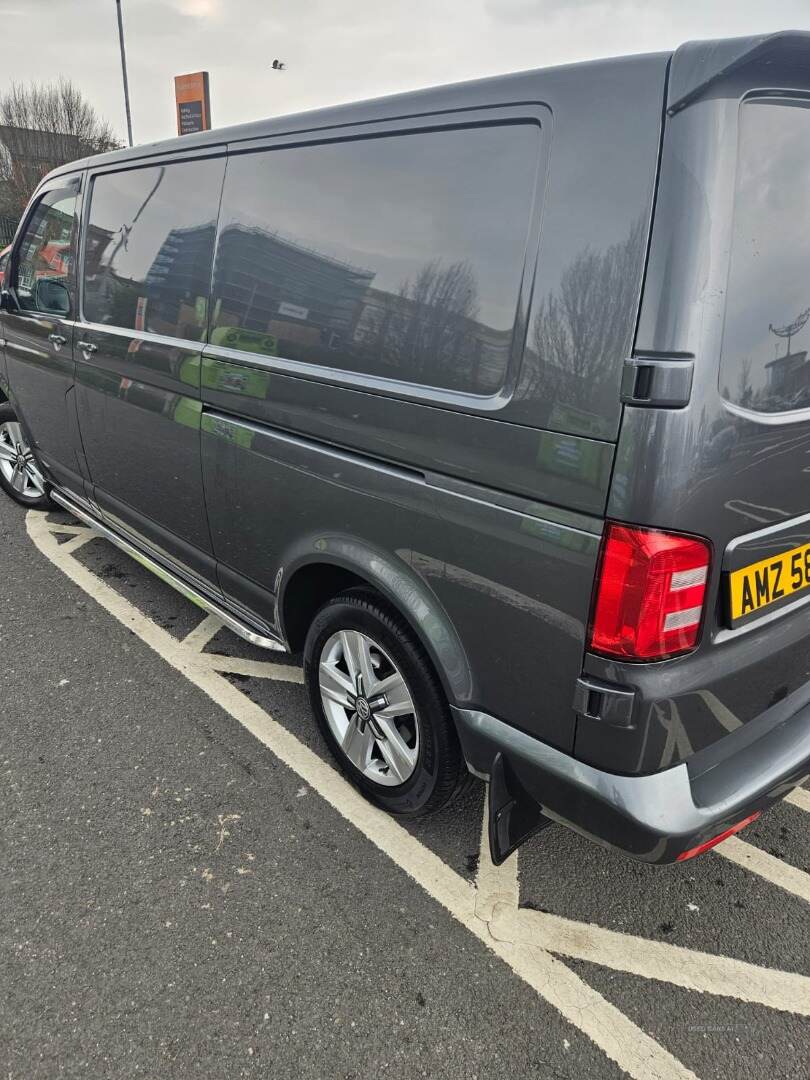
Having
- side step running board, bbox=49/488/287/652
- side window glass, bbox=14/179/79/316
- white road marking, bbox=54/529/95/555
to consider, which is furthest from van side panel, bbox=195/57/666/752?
white road marking, bbox=54/529/95/555

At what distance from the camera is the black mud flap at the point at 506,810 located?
1759 mm

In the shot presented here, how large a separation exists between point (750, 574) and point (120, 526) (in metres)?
3.00

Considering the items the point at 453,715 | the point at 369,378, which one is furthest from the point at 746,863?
the point at 369,378

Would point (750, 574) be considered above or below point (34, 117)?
below

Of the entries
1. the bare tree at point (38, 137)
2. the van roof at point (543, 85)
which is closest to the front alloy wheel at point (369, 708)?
the van roof at point (543, 85)

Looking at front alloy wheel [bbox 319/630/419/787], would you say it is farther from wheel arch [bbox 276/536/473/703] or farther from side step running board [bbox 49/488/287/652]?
side step running board [bbox 49/488/287/652]

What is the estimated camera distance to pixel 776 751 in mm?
1791

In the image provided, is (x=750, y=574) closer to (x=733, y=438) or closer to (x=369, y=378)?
(x=733, y=438)

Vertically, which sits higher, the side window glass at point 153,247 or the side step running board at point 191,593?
the side window glass at point 153,247

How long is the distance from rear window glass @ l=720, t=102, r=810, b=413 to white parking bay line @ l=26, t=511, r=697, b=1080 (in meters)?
1.51

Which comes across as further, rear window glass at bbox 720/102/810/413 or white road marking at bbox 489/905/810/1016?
white road marking at bbox 489/905/810/1016

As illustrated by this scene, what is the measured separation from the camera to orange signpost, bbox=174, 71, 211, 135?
67.0ft

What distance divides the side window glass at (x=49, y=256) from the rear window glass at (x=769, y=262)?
3.16 metres

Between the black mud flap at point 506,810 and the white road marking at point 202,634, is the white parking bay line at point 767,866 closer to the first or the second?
the black mud flap at point 506,810
